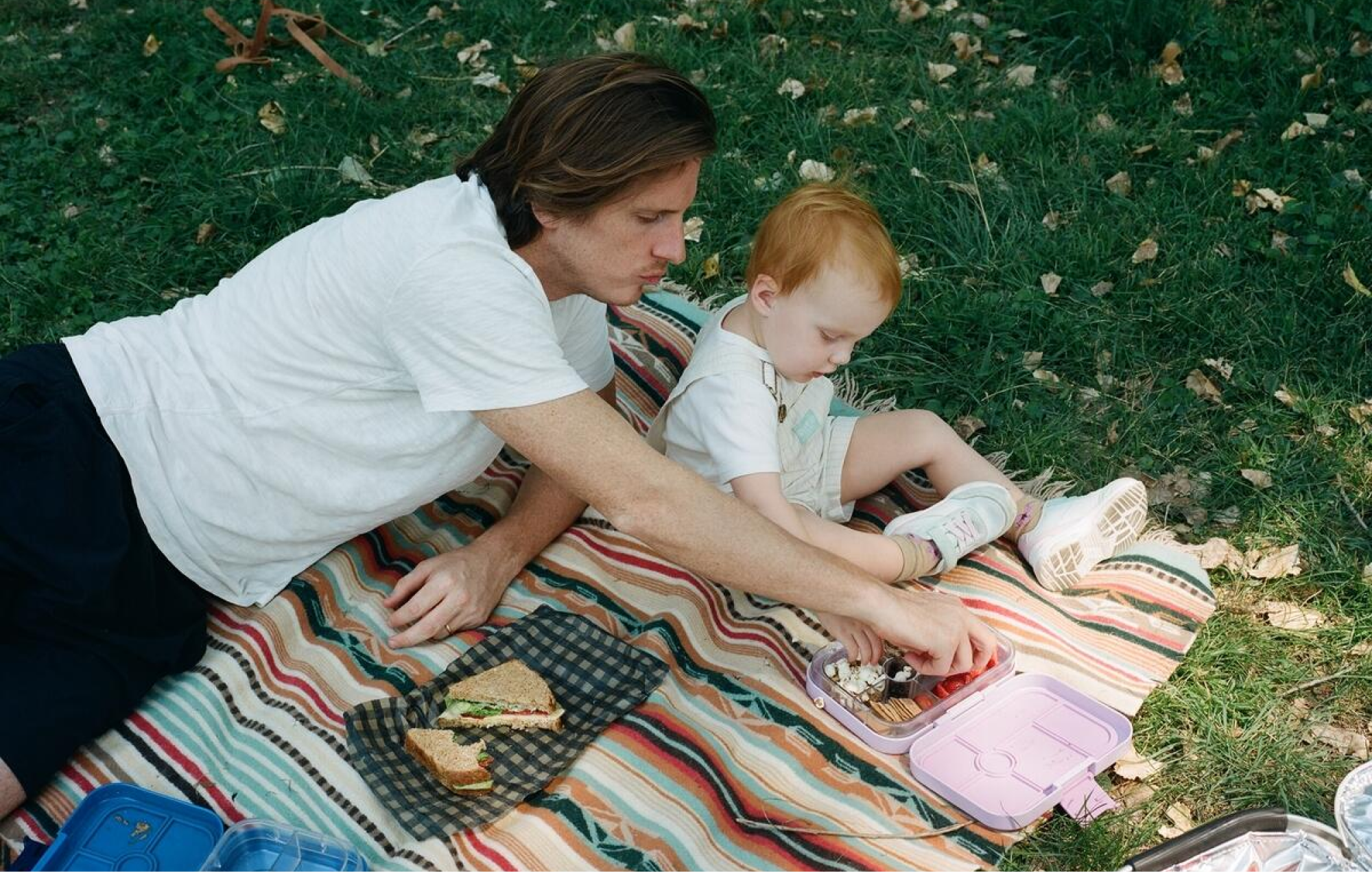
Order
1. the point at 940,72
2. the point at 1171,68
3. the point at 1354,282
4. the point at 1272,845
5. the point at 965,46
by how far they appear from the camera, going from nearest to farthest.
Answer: the point at 1272,845, the point at 1354,282, the point at 1171,68, the point at 940,72, the point at 965,46

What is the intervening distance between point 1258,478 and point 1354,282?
94 cm

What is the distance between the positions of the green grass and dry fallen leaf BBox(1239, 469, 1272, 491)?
0.10 ft

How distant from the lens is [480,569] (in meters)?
3.06

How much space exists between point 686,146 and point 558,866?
4.74ft

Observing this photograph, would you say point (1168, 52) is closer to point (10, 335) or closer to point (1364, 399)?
point (1364, 399)

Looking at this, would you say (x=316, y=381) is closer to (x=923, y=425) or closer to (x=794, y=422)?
(x=794, y=422)

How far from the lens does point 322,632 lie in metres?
3.02

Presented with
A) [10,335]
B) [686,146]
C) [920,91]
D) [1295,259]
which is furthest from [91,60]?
[1295,259]

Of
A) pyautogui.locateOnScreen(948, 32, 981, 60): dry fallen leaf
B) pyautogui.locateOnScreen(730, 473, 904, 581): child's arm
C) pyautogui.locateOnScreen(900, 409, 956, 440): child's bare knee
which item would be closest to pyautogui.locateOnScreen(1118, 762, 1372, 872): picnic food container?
pyautogui.locateOnScreen(730, 473, 904, 581): child's arm

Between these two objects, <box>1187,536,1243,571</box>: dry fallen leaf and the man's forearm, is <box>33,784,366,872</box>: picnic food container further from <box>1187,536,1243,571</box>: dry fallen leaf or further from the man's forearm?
<box>1187,536,1243,571</box>: dry fallen leaf

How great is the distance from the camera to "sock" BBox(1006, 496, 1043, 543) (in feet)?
10.6

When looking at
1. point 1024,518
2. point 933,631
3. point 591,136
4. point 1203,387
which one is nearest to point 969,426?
point 1024,518

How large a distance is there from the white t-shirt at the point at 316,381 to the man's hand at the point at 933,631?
78 centimetres

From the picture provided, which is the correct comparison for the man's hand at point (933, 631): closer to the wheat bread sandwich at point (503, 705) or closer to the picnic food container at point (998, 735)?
the picnic food container at point (998, 735)
